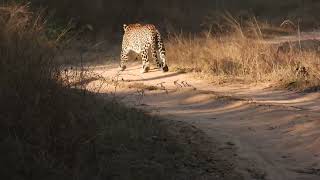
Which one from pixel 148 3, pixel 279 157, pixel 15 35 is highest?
pixel 148 3

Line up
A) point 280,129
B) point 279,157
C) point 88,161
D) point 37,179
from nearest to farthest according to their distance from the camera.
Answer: point 37,179
point 88,161
point 279,157
point 280,129

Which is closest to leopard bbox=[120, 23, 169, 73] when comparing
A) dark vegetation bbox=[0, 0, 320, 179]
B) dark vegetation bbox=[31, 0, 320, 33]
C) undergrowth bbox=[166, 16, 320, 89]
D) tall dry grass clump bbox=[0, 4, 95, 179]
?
undergrowth bbox=[166, 16, 320, 89]

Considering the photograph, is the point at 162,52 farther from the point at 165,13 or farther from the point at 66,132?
the point at 66,132

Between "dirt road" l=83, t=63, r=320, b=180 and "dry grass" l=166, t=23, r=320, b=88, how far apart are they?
1.59 ft

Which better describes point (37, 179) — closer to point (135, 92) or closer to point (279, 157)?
point (279, 157)

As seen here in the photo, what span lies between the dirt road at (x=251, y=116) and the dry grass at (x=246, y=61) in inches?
19.0

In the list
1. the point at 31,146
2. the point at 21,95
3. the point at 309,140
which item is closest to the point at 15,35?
the point at 21,95

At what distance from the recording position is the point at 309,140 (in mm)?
8523

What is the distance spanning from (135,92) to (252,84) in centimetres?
246

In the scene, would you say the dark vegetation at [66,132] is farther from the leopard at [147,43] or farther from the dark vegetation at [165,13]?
the dark vegetation at [165,13]

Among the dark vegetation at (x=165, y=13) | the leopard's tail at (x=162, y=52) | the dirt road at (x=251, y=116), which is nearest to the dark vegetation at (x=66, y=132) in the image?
the dirt road at (x=251, y=116)

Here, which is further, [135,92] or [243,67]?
[243,67]

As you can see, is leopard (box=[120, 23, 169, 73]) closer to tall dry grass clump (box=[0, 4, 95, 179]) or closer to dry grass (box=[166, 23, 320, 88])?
dry grass (box=[166, 23, 320, 88])

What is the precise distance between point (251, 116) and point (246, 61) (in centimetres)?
486
